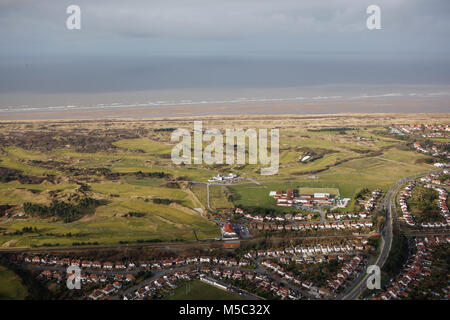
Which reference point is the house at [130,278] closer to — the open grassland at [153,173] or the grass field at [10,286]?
the open grassland at [153,173]

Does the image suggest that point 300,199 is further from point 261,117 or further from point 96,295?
point 261,117

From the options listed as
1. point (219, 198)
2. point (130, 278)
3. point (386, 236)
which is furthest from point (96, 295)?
point (386, 236)

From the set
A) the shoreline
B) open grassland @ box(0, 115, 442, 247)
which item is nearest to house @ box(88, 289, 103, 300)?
open grassland @ box(0, 115, 442, 247)

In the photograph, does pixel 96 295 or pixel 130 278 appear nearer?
pixel 96 295

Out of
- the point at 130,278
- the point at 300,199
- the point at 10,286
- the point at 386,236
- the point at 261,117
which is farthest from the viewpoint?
the point at 261,117

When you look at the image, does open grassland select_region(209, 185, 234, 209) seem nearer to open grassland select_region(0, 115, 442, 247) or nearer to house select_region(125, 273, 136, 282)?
open grassland select_region(0, 115, 442, 247)

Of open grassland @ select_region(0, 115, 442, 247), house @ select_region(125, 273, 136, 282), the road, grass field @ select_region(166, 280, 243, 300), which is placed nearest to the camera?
grass field @ select_region(166, 280, 243, 300)
